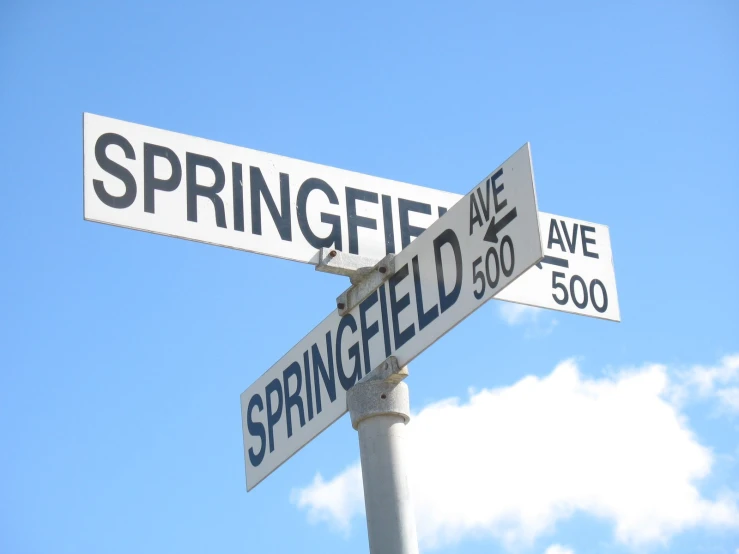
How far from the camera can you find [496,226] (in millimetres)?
3795

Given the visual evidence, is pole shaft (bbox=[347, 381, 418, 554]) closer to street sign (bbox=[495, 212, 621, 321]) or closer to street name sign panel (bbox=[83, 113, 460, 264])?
street name sign panel (bbox=[83, 113, 460, 264])

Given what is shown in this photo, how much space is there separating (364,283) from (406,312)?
290 millimetres

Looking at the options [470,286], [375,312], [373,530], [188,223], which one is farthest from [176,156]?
[373,530]

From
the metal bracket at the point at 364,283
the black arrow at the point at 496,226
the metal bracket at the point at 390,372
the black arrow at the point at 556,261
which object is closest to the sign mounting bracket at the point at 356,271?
the metal bracket at the point at 364,283

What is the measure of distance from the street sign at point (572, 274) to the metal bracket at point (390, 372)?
0.67 meters

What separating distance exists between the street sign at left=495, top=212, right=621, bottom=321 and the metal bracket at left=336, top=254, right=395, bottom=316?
0.54 meters

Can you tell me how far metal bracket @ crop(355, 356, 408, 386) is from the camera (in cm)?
404

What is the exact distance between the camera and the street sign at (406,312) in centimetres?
373

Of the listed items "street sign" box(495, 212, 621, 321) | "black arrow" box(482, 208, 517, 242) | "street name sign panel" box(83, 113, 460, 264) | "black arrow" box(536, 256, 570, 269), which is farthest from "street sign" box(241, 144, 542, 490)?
"black arrow" box(536, 256, 570, 269)

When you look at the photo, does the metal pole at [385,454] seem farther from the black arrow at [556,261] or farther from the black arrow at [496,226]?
the black arrow at [556,261]

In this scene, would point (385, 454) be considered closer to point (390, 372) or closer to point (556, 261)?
point (390, 372)

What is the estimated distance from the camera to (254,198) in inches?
169

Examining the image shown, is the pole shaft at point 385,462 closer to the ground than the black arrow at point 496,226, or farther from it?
closer to the ground

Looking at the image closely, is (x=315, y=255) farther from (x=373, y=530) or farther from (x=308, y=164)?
(x=373, y=530)
